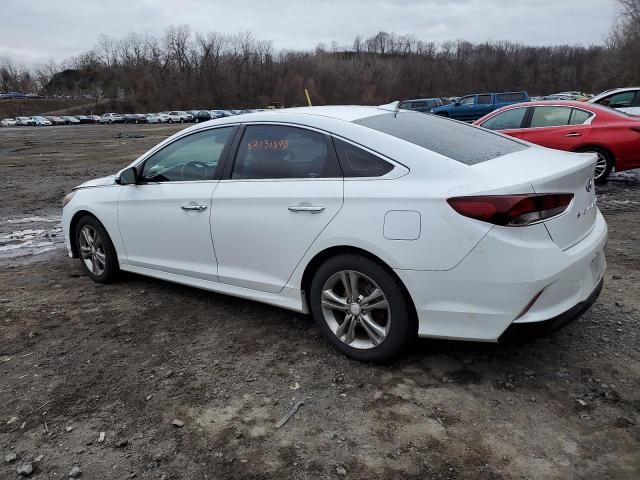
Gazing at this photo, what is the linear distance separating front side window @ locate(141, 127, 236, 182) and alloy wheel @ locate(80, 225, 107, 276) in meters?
0.98

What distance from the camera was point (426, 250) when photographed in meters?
2.98

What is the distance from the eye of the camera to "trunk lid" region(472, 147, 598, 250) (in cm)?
296

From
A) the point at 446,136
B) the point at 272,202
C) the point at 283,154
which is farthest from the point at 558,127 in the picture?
the point at 272,202

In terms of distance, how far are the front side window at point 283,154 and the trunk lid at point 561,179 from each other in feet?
3.22

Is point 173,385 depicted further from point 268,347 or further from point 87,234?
point 87,234

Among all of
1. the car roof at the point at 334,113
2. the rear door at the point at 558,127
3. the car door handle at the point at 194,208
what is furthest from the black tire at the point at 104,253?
the rear door at the point at 558,127

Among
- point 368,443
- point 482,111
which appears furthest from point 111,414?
point 482,111

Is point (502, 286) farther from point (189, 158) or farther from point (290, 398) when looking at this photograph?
point (189, 158)

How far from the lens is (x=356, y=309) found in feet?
11.0

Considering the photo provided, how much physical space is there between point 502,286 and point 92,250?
13.2 ft

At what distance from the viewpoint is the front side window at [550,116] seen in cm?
916

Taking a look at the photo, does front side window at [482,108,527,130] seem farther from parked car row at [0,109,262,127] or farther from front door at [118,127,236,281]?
parked car row at [0,109,262,127]

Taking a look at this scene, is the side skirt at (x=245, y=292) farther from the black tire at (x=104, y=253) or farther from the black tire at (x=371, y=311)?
the black tire at (x=104, y=253)

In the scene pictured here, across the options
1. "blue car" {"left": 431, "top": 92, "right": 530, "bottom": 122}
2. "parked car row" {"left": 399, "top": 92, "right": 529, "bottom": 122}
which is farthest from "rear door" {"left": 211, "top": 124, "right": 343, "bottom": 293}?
"blue car" {"left": 431, "top": 92, "right": 530, "bottom": 122}
